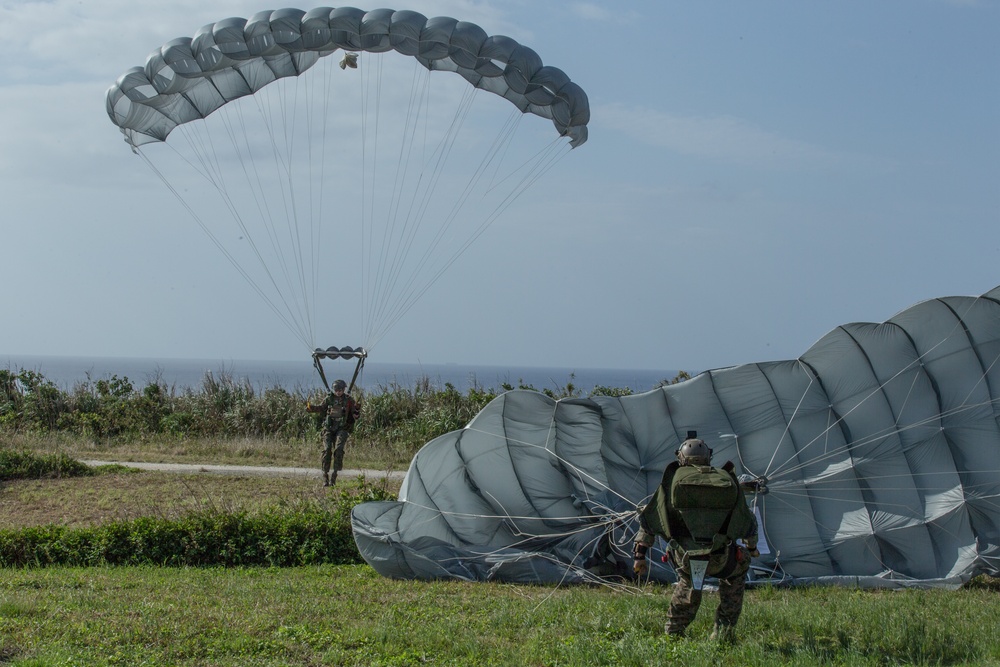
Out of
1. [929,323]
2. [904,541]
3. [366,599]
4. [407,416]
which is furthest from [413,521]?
[407,416]

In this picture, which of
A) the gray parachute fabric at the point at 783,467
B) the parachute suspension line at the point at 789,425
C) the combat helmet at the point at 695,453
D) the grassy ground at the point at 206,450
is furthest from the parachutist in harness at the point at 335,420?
the combat helmet at the point at 695,453

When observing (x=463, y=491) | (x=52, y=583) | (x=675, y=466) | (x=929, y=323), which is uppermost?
(x=929, y=323)

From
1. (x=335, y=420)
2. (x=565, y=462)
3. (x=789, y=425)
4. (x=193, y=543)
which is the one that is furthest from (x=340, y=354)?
(x=789, y=425)

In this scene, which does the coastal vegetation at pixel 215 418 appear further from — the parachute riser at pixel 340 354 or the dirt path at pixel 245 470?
the parachute riser at pixel 340 354

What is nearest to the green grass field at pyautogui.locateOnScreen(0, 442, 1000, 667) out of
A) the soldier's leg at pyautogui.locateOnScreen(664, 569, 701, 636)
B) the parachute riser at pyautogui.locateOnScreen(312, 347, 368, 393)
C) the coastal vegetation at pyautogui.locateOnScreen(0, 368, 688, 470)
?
the soldier's leg at pyautogui.locateOnScreen(664, 569, 701, 636)

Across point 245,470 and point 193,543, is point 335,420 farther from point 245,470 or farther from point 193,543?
point 193,543

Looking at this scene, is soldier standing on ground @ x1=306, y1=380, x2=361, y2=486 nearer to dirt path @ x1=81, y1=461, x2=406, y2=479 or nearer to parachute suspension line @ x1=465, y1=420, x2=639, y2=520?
dirt path @ x1=81, y1=461, x2=406, y2=479

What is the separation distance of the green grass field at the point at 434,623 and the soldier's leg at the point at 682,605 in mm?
119

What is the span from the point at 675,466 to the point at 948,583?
396 cm

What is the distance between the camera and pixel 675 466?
6.67m

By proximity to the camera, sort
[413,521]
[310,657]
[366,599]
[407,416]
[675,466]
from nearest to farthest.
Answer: [310,657], [675,466], [366,599], [413,521], [407,416]

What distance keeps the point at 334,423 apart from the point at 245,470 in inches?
120

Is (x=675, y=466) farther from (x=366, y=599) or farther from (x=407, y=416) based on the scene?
(x=407, y=416)

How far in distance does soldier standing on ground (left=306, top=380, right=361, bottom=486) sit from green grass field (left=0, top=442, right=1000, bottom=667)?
192 inches
